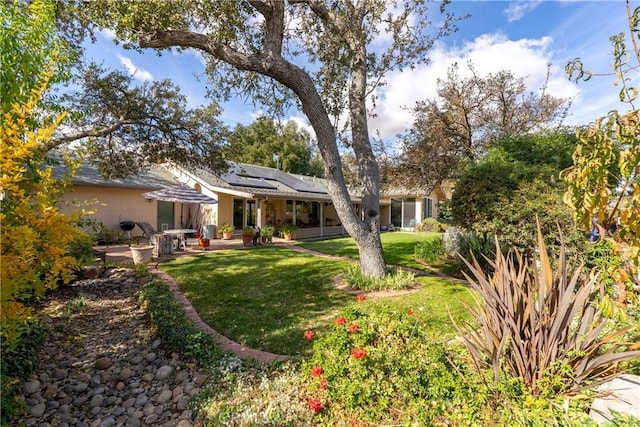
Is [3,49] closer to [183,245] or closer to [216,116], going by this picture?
[216,116]

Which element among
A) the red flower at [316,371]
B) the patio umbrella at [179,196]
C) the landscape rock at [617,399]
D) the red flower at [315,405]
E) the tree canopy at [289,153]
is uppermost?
the tree canopy at [289,153]

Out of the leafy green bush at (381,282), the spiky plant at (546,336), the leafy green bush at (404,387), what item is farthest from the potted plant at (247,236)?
the spiky plant at (546,336)

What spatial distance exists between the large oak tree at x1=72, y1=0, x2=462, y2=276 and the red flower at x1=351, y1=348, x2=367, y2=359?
5.07m

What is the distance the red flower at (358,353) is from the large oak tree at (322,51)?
16.6 feet

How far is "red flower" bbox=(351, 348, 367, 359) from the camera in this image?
2857 millimetres

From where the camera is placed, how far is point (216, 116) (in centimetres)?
1098

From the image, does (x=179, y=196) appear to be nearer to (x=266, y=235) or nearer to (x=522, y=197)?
(x=266, y=235)

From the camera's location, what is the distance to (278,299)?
7.00m

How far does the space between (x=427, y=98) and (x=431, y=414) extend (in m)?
15.0

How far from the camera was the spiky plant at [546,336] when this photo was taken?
266cm

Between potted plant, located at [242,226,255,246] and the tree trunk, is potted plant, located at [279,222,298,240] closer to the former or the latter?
potted plant, located at [242,226,255,246]

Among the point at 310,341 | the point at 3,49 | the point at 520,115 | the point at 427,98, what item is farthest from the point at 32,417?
the point at 520,115

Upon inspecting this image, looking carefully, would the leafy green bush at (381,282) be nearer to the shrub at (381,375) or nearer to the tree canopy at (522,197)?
the tree canopy at (522,197)

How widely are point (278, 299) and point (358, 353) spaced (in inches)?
173
